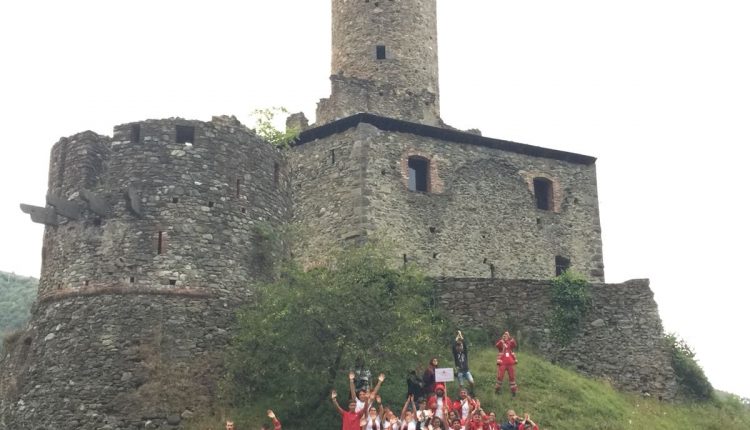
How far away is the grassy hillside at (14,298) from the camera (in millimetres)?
54931

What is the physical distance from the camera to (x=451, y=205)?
28969 mm

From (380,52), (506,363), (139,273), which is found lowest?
(506,363)

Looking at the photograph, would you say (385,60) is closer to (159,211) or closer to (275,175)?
(275,175)

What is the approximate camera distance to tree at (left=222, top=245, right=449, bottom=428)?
55.9 feet

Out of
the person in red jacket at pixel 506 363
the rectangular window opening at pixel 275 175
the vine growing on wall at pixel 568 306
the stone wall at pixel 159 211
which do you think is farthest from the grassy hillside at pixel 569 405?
the rectangular window opening at pixel 275 175

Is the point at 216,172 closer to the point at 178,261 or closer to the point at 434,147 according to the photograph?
the point at 178,261

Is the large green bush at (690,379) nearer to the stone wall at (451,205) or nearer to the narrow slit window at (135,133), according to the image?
the stone wall at (451,205)

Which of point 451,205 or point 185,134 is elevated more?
point 451,205

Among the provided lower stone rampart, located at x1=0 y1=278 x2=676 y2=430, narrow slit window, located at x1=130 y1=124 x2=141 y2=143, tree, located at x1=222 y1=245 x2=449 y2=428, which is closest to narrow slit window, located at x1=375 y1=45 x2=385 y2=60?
narrow slit window, located at x1=130 y1=124 x2=141 y2=143

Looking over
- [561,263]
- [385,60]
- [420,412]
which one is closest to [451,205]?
[561,263]

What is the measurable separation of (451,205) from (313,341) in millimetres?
12740

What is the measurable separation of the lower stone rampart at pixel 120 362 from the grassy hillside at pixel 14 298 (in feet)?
117

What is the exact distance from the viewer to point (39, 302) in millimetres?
18500

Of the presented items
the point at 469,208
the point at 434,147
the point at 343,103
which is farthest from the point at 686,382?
the point at 343,103
